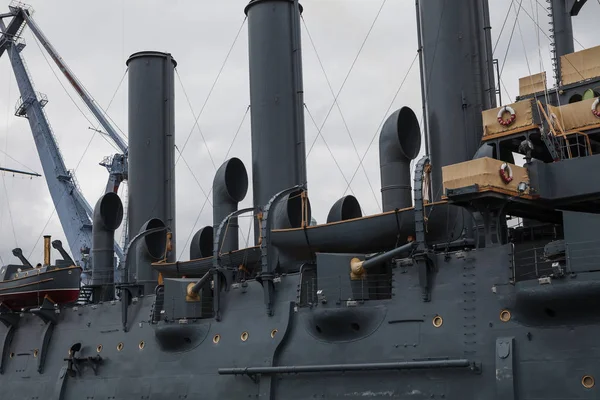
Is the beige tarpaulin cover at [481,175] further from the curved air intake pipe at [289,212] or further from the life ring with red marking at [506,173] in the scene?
the curved air intake pipe at [289,212]

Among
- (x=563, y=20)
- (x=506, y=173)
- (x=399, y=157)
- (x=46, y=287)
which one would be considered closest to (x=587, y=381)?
(x=506, y=173)

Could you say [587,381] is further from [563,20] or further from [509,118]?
[563,20]

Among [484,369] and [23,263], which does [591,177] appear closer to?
[484,369]

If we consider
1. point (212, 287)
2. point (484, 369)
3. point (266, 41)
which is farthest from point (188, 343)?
point (266, 41)

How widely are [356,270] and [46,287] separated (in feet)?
46.1

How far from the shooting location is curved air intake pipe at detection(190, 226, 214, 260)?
91.2 feet

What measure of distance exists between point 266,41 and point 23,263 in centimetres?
1323

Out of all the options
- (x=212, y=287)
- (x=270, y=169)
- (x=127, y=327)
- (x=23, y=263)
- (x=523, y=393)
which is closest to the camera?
(x=523, y=393)

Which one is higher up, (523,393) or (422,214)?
(422,214)

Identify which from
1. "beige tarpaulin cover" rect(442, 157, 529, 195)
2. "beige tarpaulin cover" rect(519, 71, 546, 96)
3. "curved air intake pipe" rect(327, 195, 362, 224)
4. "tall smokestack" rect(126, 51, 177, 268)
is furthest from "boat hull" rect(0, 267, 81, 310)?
"beige tarpaulin cover" rect(519, 71, 546, 96)

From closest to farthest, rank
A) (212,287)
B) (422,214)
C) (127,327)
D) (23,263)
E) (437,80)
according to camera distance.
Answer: (422,214), (437,80), (212,287), (127,327), (23,263)

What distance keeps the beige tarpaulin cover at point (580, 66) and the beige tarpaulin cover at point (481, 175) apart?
14.0 feet

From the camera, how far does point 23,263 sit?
31.3m

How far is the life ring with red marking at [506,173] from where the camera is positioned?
1709 cm
